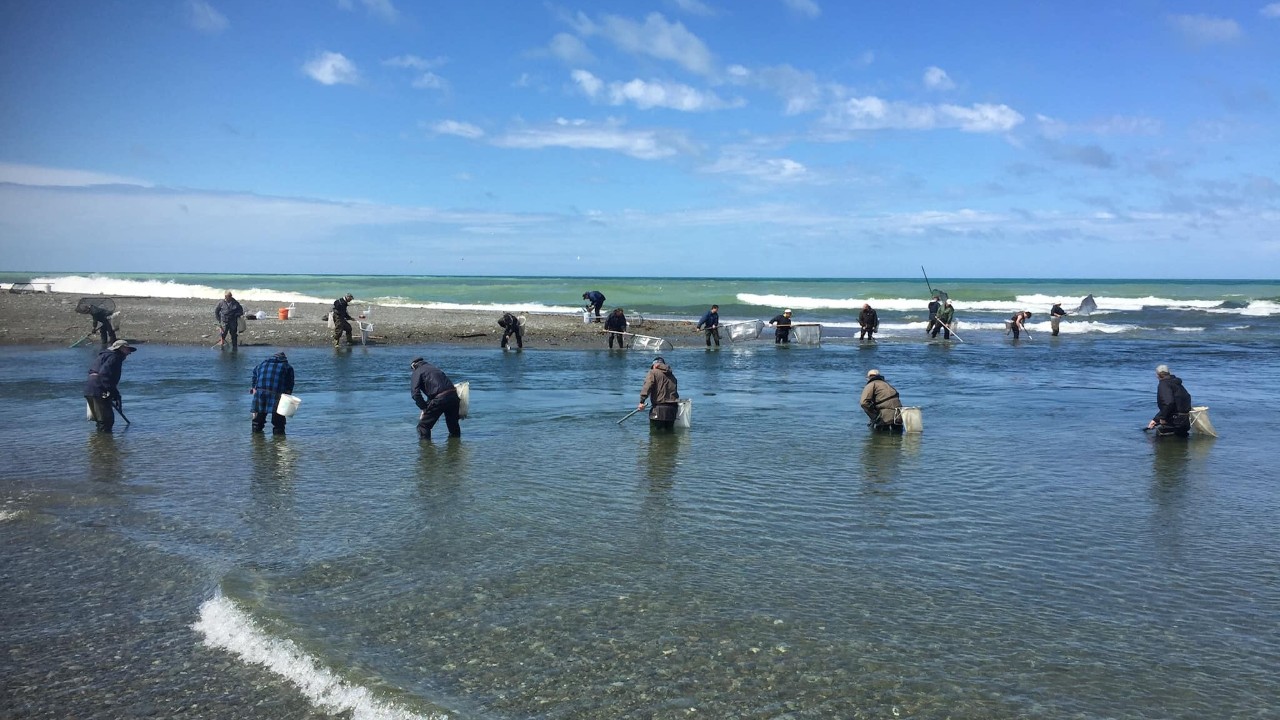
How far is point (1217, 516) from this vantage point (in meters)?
10.2

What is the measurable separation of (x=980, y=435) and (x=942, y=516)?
598 centimetres

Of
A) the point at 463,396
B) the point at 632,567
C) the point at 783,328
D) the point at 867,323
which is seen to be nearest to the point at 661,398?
the point at 463,396

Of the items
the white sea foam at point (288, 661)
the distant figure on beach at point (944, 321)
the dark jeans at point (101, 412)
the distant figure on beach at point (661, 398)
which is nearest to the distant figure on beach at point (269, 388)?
the dark jeans at point (101, 412)

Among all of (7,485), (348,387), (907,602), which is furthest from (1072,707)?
(348,387)

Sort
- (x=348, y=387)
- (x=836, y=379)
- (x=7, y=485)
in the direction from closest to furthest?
(x=7, y=485)
(x=348, y=387)
(x=836, y=379)

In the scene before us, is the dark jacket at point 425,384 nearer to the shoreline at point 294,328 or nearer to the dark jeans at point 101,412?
the dark jeans at point 101,412

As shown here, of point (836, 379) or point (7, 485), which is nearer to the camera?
point (7, 485)

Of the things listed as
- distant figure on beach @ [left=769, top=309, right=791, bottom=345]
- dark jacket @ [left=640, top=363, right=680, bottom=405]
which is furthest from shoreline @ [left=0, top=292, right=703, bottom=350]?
dark jacket @ [left=640, top=363, right=680, bottom=405]

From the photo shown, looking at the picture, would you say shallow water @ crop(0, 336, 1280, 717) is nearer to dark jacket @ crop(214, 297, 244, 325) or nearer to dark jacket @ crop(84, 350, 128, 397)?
dark jacket @ crop(84, 350, 128, 397)

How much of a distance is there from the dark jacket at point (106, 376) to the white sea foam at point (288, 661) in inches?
328

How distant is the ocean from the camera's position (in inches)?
235

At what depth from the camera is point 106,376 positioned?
46.4 feet

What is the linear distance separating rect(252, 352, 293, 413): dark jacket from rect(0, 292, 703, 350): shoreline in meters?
16.9

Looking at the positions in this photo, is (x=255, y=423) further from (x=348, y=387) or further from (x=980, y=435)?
(x=980, y=435)
